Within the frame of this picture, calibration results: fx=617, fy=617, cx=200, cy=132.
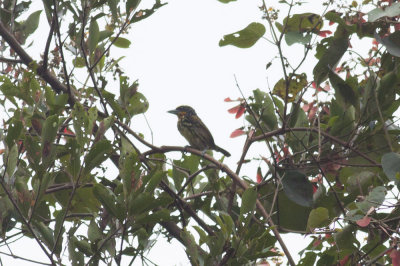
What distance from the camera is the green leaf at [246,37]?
2.72 m

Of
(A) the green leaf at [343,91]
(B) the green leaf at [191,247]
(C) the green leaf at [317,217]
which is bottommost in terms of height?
(B) the green leaf at [191,247]

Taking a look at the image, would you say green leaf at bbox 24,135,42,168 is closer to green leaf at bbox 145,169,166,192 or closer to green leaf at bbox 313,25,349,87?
green leaf at bbox 145,169,166,192

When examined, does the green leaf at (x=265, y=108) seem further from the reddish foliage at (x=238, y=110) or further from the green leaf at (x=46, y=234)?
the green leaf at (x=46, y=234)

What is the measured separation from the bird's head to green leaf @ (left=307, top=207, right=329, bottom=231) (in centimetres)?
386

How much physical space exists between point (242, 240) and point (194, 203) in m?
0.87

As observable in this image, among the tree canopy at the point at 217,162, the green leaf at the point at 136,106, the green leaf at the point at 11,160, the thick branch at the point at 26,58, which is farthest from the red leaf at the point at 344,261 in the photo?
the thick branch at the point at 26,58

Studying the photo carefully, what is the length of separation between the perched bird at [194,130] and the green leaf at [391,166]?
3400 millimetres

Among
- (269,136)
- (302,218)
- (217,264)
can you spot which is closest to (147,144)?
(269,136)

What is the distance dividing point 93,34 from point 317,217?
1248 mm

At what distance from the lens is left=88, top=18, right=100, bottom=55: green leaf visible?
2.72 m

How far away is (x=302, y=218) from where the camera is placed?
279 centimetres

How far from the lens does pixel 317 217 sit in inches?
90.4

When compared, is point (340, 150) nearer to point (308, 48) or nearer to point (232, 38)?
point (308, 48)

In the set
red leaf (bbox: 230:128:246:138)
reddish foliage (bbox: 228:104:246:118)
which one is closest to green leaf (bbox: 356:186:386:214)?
red leaf (bbox: 230:128:246:138)
